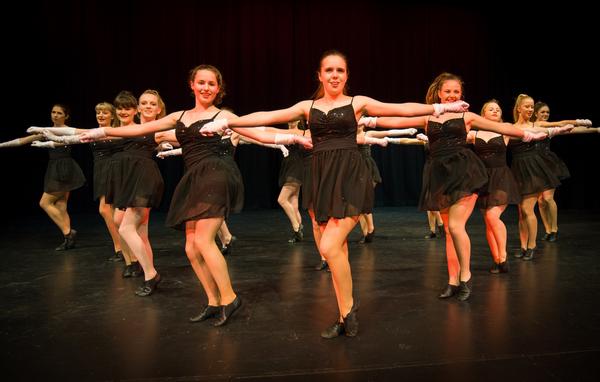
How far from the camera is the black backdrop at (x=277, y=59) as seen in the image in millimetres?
9125

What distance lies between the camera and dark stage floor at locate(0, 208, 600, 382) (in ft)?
8.32

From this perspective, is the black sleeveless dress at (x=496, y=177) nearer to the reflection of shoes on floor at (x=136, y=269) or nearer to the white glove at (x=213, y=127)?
the white glove at (x=213, y=127)

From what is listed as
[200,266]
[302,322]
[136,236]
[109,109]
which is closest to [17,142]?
[109,109]

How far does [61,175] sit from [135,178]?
2.51 metres

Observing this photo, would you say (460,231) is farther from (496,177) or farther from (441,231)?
(441,231)

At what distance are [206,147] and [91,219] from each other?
648 cm

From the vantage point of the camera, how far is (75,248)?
20.6ft

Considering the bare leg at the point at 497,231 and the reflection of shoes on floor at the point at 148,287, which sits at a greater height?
the bare leg at the point at 497,231

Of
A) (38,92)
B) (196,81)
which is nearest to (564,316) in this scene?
(196,81)

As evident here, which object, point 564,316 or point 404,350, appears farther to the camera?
point 564,316

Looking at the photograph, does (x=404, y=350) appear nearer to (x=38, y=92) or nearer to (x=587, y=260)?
(x=587, y=260)

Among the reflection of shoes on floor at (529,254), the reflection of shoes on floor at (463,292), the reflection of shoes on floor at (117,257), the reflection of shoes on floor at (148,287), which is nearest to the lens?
the reflection of shoes on floor at (463,292)

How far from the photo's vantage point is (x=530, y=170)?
Answer: 537cm

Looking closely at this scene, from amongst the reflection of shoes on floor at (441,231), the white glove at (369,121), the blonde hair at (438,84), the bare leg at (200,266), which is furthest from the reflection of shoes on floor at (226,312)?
the reflection of shoes on floor at (441,231)
